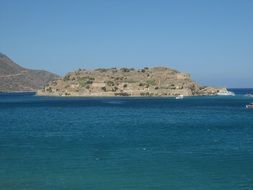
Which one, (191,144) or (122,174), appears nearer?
(122,174)

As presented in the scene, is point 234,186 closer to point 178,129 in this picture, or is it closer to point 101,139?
point 101,139

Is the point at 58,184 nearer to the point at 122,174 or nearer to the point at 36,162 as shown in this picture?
the point at 122,174

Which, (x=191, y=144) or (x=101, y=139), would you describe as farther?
(x=101, y=139)

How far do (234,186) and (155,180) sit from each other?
253 inches

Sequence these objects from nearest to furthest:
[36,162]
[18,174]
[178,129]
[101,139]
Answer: [18,174], [36,162], [101,139], [178,129]

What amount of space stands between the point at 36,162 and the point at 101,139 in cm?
2105

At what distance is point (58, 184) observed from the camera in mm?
39656

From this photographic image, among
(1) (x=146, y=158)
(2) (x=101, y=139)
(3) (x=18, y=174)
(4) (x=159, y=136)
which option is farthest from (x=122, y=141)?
(3) (x=18, y=174)

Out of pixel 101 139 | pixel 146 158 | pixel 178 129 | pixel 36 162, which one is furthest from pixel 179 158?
pixel 178 129

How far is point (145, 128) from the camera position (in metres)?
89.1

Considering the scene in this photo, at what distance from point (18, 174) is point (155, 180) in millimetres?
11910

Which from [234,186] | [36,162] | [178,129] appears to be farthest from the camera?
[178,129]

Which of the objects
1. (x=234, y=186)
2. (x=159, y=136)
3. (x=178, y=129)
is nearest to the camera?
(x=234, y=186)

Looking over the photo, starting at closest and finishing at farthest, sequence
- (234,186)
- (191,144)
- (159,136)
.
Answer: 1. (234,186)
2. (191,144)
3. (159,136)
